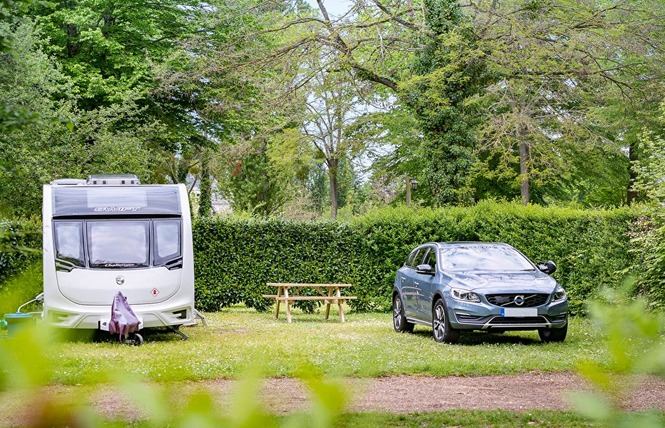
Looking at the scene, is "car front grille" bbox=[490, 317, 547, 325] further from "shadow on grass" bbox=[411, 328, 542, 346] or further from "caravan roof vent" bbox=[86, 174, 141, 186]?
"caravan roof vent" bbox=[86, 174, 141, 186]

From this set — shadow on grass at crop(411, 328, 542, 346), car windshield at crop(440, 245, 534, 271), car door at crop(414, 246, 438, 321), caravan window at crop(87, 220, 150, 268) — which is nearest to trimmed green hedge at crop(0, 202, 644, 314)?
shadow on grass at crop(411, 328, 542, 346)

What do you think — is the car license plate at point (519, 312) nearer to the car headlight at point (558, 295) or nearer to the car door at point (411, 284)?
the car headlight at point (558, 295)

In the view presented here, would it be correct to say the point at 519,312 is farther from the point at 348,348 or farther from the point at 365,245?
the point at 365,245

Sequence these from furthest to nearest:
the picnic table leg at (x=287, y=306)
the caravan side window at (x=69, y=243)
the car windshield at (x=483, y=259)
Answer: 1. the picnic table leg at (x=287, y=306)
2. the car windshield at (x=483, y=259)
3. the caravan side window at (x=69, y=243)

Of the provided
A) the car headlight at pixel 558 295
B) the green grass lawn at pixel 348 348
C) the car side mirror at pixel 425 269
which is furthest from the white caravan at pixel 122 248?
the car headlight at pixel 558 295

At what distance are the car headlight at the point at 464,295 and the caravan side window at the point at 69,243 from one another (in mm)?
6349

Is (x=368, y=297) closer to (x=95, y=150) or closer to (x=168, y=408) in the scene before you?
(x=95, y=150)

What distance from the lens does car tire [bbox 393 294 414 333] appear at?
1669cm

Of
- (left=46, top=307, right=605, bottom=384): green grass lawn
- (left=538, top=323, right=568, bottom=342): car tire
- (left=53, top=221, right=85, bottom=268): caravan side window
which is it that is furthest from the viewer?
(left=53, top=221, right=85, bottom=268): caravan side window

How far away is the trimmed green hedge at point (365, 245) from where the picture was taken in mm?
20875

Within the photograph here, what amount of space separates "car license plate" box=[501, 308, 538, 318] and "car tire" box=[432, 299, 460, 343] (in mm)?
952

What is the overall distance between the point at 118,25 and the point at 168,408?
32.9 m

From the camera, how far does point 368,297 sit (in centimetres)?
2255

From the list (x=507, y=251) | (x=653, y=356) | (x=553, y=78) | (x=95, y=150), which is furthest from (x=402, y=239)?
(x=653, y=356)
